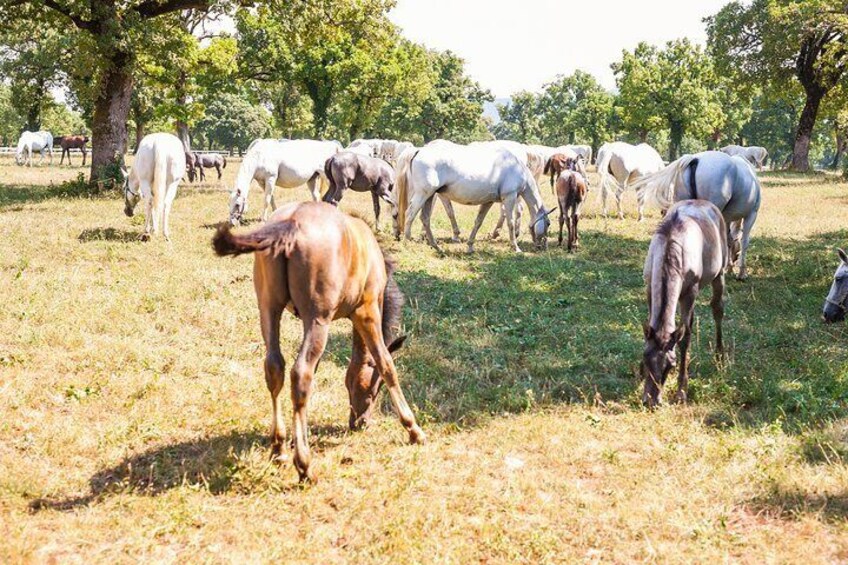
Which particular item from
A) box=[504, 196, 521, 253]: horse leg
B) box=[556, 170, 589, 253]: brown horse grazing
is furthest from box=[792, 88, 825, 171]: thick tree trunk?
box=[504, 196, 521, 253]: horse leg

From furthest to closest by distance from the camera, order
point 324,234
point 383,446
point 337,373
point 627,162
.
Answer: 1. point 627,162
2. point 337,373
3. point 383,446
4. point 324,234

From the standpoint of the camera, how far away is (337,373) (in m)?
6.48

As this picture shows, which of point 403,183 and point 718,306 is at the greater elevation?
point 403,183

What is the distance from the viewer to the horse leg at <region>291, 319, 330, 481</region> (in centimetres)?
414

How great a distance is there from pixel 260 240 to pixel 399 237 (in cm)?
995

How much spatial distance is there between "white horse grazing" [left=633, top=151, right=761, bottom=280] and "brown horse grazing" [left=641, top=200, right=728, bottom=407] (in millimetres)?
3303

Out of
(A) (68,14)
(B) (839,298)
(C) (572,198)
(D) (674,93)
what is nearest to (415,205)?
(C) (572,198)

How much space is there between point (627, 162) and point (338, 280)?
1640cm

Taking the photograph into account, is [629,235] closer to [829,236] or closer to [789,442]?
[829,236]

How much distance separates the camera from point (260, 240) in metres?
3.98

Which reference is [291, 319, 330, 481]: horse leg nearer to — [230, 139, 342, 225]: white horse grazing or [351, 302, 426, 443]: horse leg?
[351, 302, 426, 443]: horse leg

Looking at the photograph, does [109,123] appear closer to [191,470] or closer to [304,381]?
[191,470]

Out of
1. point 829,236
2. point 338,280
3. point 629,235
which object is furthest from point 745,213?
point 338,280

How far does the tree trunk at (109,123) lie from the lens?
1881cm
